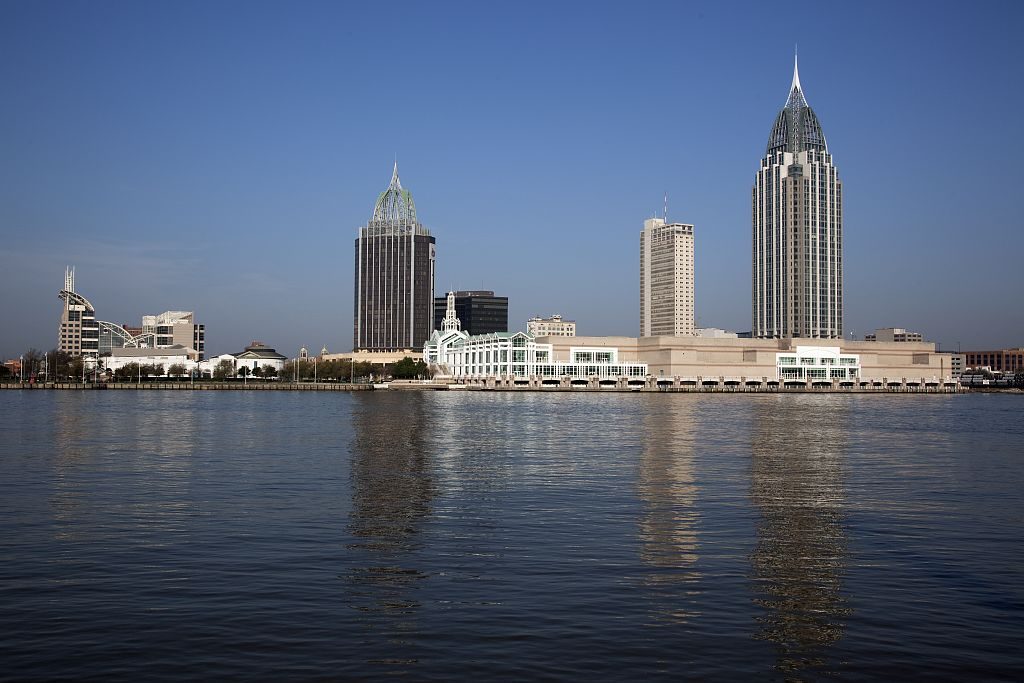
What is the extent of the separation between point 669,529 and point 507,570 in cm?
567

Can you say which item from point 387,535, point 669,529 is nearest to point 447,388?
point 669,529

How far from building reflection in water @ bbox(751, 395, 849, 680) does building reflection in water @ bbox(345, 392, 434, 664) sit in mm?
5168

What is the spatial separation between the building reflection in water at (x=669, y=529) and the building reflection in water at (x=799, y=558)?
47.5 inches

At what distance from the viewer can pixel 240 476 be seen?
31.7 meters

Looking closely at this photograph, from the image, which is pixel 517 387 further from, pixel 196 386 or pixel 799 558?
pixel 799 558

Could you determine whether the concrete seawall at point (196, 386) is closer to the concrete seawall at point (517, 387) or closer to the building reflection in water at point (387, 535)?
the concrete seawall at point (517, 387)

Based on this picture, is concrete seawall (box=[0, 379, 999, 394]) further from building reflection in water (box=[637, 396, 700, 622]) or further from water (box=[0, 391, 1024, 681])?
water (box=[0, 391, 1024, 681])

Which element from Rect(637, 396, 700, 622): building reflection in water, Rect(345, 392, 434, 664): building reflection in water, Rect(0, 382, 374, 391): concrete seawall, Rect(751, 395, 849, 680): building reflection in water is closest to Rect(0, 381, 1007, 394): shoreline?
Rect(0, 382, 374, 391): concrete seawall

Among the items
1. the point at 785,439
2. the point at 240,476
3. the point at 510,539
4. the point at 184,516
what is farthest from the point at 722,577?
the point at 785,439

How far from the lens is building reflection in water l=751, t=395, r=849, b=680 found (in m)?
13.2

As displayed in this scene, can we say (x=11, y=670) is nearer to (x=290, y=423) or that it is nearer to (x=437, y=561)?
(x=437, y=561)

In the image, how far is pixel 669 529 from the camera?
850 inches

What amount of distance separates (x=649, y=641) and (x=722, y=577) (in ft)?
13.4

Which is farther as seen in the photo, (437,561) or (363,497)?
(363,497)
